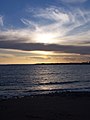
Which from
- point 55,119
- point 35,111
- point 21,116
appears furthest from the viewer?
point 35,111

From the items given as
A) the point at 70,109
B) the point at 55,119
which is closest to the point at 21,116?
the point at 55,119

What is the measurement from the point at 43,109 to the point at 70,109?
1946mm

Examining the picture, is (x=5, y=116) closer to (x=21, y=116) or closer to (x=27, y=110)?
(x=21, y=116)

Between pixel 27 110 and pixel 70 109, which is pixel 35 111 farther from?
pixel 70 109

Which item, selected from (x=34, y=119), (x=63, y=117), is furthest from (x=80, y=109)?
(x=34, y=119)

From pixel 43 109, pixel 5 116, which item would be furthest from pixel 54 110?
pixel 5 116

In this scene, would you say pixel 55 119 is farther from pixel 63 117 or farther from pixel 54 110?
pixel 54 110

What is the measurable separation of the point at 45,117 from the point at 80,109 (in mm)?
3905

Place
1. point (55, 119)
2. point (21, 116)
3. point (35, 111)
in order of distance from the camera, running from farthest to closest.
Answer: point (35, 111) → point (21, 116) → point (55, 119)

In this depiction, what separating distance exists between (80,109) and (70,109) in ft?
2.41

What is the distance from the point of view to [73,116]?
664 inches

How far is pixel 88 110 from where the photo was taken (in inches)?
747

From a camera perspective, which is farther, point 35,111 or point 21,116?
point 35,111

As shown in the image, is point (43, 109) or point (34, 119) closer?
point (34, 119)
